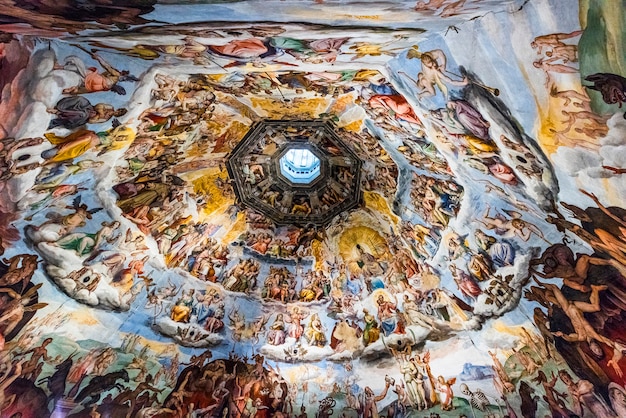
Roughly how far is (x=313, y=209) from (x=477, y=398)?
6649 millimetres

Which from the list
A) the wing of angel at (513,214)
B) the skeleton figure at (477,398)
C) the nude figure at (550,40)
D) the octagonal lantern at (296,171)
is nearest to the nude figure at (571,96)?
the nude figure at (550,40)

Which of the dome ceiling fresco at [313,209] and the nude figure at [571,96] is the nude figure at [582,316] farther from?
the nude figure at [571,96]

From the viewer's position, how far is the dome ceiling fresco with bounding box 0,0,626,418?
6867mm

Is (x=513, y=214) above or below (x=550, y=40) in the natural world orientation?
below

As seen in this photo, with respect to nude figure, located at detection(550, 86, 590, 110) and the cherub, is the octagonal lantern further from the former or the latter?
nude figure, located at detection(550, 86, 590, 110)

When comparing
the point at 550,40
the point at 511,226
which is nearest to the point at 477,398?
the point at 511,226

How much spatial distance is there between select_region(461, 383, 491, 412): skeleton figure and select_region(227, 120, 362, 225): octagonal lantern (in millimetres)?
5658

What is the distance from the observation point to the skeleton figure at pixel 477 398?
1255 centimetres

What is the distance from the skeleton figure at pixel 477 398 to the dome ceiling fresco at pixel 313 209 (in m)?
0.06

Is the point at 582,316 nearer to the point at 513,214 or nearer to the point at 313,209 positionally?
the point at 513,214

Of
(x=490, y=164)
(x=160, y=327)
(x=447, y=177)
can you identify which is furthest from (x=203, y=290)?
(x=490, y=164)

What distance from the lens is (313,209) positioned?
47.5 ft

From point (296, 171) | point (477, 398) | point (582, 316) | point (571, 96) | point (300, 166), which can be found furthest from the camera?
point (300, 166)

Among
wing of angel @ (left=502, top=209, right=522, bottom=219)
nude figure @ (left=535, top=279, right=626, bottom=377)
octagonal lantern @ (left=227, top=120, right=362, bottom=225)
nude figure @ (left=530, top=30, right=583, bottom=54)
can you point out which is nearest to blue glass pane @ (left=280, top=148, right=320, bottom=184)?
octagonal lantern @ (left=227, top=120, right=362, bottom=225)
